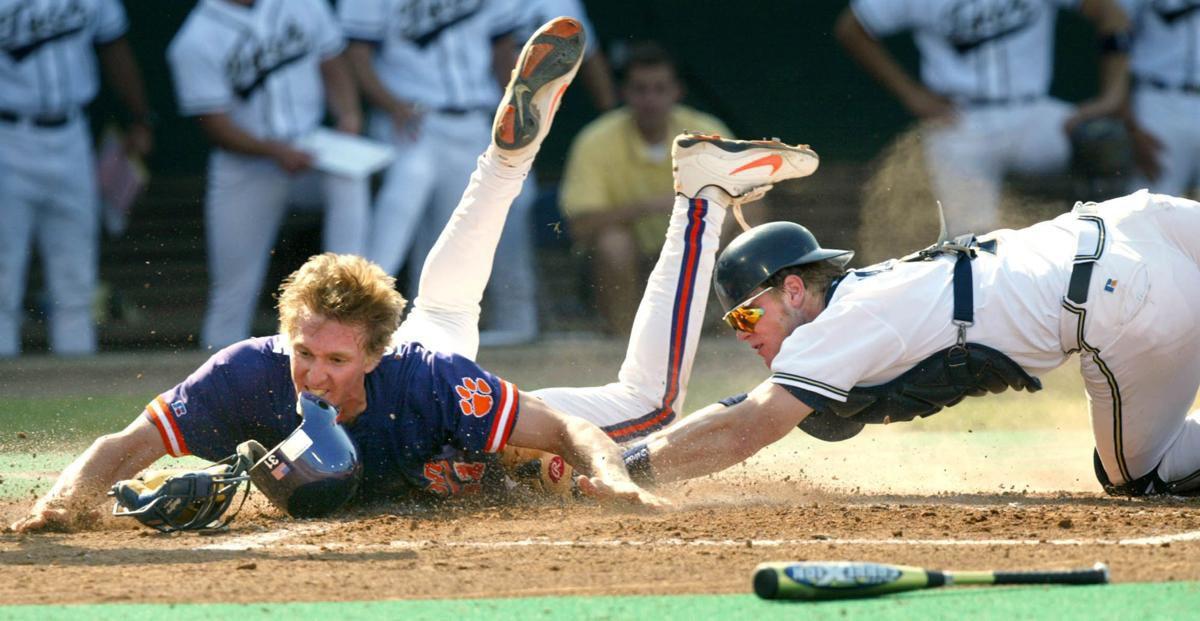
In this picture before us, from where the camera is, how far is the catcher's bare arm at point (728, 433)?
4715mm

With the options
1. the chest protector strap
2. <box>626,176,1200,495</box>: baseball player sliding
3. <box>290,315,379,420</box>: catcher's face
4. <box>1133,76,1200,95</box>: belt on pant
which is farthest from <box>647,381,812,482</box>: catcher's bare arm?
<box>1133,76,1200,95</box>: belt on pant

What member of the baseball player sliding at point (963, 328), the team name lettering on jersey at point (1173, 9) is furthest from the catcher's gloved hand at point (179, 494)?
the team name lettering on jersey at point (1173, 9)

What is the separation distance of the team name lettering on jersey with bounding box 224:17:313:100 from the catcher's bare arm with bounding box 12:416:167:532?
6.00 metres

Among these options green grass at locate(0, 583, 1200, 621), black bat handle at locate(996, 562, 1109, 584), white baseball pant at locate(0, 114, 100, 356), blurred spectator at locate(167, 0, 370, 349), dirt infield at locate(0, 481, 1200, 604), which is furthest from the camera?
blurred spectator at locate(167, 0, 370, 349)

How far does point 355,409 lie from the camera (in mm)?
4738

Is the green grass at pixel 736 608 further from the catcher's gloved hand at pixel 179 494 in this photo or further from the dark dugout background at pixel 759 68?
the dark dugout background at pixel 759 68

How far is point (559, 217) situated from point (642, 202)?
1.95 ft

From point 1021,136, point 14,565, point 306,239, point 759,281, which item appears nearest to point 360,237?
point 306,239

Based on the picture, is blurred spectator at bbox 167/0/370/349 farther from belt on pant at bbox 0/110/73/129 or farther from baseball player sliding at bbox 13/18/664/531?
baseball player sliding at bbox 13/18/664/531

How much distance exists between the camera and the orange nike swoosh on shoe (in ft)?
19.5

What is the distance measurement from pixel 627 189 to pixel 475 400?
574 cm

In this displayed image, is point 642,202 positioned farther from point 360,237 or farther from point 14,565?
point 14,565

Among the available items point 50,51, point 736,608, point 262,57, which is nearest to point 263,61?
point 262,57

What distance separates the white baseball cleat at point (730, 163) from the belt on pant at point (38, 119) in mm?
5892
